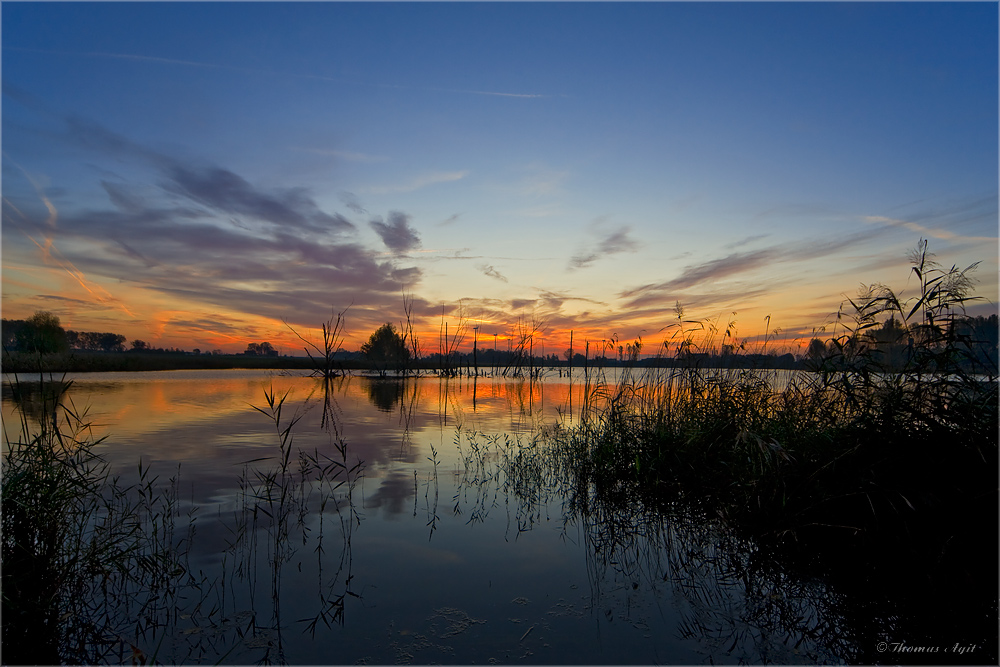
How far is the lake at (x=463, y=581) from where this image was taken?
339 centimetres

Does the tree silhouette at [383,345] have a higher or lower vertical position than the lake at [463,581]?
higher

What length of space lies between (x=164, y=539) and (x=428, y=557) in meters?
2.75

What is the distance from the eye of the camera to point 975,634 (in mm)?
3371

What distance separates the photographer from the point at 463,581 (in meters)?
4.40

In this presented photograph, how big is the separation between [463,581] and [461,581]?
0.06 feet

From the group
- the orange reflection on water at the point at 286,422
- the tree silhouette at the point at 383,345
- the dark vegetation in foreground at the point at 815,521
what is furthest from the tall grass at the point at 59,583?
the tree silhouette at the point at 383,345

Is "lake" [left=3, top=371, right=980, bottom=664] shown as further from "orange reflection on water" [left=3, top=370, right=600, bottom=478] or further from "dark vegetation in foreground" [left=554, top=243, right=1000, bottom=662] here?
"orange reflection on water" [left=3, top=370, right=600, bottom=478]

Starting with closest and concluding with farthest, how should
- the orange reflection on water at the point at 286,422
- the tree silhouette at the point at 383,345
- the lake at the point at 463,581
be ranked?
the lake at the point at 463,581
the orange reflection on water at the point at 286,422
the tree silhouette at the point at 383,345

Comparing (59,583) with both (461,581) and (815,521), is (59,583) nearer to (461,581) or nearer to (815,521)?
(461,581)

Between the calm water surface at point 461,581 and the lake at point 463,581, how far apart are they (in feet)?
0.06

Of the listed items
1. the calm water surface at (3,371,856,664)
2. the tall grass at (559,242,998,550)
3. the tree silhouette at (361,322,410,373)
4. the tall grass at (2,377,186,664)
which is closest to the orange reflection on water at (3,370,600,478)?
the calm water surface at (3,371,856,664)

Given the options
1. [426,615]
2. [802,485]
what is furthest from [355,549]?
[802,485]

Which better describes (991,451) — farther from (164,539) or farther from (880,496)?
(164,539)

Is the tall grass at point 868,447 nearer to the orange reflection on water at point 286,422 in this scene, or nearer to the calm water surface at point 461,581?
the calm water surface at point 461,581
